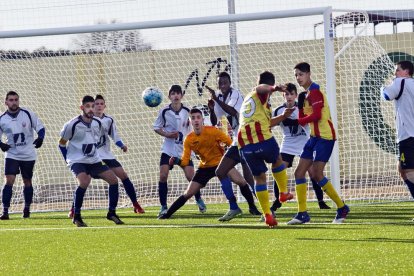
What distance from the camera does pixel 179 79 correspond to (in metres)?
21.9

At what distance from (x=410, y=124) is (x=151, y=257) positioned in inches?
184

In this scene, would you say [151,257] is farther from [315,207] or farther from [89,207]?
[89,207]

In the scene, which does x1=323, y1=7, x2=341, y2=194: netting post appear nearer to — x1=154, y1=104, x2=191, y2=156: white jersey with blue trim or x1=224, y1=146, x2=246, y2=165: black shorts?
x1=154, y1=104, x2=191, y2=156: white jersey with blue trim

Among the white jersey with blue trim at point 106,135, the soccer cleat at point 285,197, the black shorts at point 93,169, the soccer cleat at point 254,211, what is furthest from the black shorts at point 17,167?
the soccer cleat at point 285,197

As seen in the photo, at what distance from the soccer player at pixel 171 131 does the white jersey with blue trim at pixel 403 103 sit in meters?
4.47

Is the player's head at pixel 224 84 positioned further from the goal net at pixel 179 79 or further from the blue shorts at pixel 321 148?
the goal net at pixel 179 79

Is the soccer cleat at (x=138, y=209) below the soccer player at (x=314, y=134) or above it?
below

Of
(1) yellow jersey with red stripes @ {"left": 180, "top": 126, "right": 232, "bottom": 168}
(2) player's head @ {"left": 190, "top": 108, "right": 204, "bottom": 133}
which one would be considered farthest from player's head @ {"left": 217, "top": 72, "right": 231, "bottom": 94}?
(1) yellow jersey with red stripes @ {"left": 180, "top": 126, "right": 232, "bottom": 168}

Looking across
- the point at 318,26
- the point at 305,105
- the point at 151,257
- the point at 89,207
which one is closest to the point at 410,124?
the point at 305,105

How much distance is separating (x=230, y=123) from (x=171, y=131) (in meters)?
2.64

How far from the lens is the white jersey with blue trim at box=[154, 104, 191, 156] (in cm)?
1666

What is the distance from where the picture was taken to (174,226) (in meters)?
13.3

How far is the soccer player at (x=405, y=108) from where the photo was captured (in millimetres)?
12672

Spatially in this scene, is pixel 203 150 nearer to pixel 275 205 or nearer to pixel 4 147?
pixel 275 205
